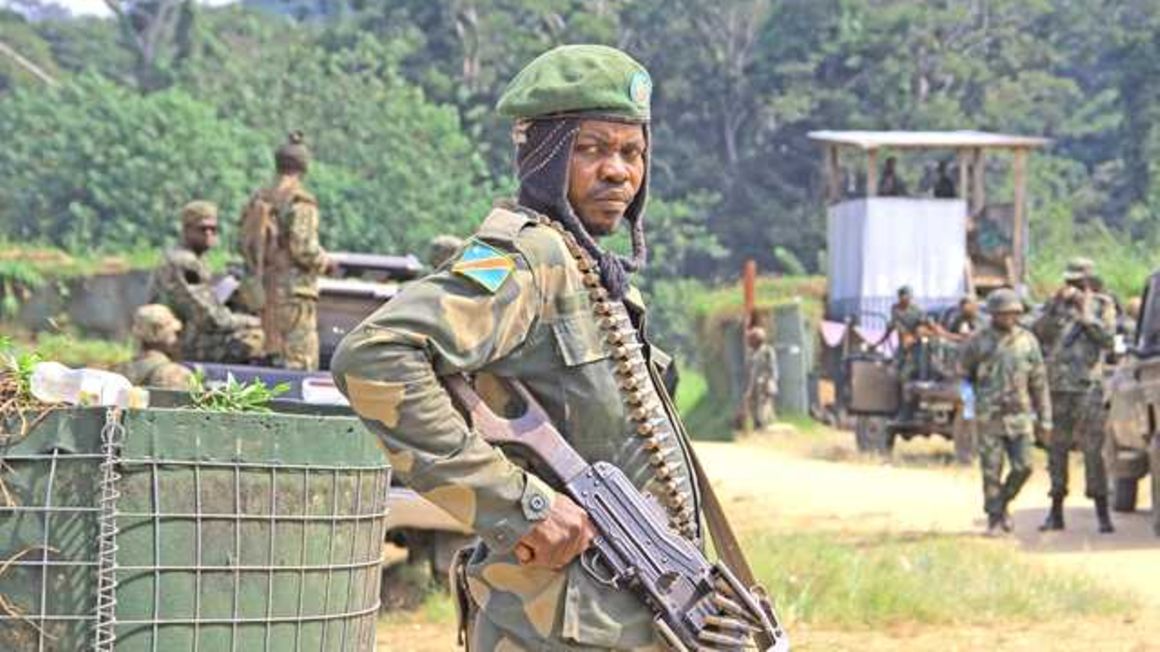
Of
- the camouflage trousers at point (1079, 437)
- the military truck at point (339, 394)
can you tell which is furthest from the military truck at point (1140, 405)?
the military truck at point (339, 394)

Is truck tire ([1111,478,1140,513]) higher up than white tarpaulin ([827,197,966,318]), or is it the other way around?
white tarpaulin ([827,197,966,318])

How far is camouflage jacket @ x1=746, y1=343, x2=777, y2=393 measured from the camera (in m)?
32.0

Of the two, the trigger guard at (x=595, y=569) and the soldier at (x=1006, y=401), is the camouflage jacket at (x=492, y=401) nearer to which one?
the trigger guard at (x=595, y=569)

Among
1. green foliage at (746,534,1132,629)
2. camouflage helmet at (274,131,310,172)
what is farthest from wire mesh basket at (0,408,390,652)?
camouflage helmet at (274,131,310,172)

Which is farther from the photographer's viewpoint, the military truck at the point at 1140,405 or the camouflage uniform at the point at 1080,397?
the camouflage uniform at the point at 1080,397

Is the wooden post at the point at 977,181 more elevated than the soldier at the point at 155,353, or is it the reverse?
the wooden post at the point at 977,181

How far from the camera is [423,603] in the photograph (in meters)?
11.5

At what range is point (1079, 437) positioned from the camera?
665 inches

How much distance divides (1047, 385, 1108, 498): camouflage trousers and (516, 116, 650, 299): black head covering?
41.2 feet

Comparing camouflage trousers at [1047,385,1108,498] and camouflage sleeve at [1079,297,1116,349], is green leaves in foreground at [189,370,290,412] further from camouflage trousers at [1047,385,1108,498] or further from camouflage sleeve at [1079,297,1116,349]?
camouflage sleeve at [1079,297,1116,349]

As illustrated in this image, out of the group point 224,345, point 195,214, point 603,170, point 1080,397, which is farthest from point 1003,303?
point 603,170

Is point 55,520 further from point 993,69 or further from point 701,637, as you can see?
point 993,69

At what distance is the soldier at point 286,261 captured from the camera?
12.8 m

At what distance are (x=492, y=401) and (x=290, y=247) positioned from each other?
8870 millimetres
